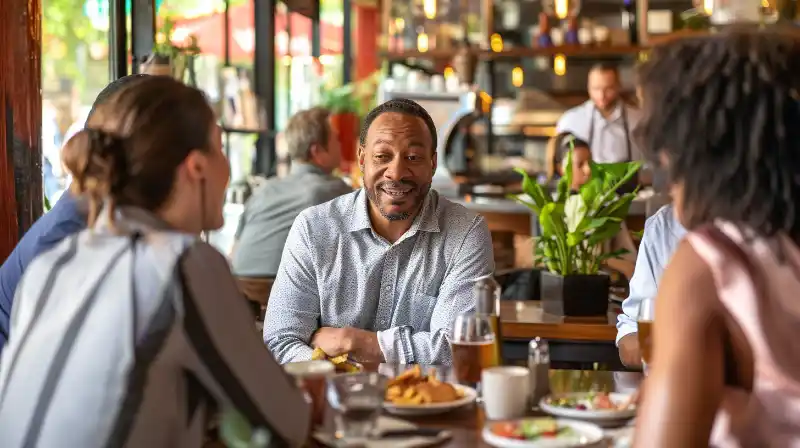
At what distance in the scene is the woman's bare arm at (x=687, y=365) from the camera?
1349mm

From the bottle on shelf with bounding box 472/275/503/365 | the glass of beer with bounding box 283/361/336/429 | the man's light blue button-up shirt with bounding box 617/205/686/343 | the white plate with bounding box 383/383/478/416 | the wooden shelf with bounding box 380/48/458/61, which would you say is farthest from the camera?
the wooden shelf with bounding box 380/48/458/61

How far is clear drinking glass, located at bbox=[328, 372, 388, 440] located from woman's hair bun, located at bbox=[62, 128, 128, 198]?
0.48m

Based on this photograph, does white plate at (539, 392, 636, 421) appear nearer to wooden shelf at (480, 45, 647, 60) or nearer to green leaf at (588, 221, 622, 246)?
green leaf at (588, 221, 622, 246)

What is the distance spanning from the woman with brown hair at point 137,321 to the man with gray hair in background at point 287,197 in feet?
10.8

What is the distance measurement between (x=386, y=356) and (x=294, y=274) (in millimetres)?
388

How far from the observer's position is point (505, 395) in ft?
6.70

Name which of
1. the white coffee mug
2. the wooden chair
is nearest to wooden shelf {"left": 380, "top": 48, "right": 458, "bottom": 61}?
the wooden chair

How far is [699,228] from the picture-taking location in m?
1.42

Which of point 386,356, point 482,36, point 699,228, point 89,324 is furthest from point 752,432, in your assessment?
point 482,36

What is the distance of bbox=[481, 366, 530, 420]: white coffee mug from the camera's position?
2.04 meters

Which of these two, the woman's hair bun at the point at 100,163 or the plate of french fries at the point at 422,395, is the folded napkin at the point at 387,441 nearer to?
the plate of french fries at the point at 422,395

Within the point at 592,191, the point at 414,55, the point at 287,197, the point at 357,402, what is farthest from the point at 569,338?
the point at 414,55

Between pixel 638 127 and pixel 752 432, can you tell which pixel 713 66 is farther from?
pixel 752 432

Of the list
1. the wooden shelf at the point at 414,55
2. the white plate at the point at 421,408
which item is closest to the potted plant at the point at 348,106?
the wooden shelf at the point at 414,55
